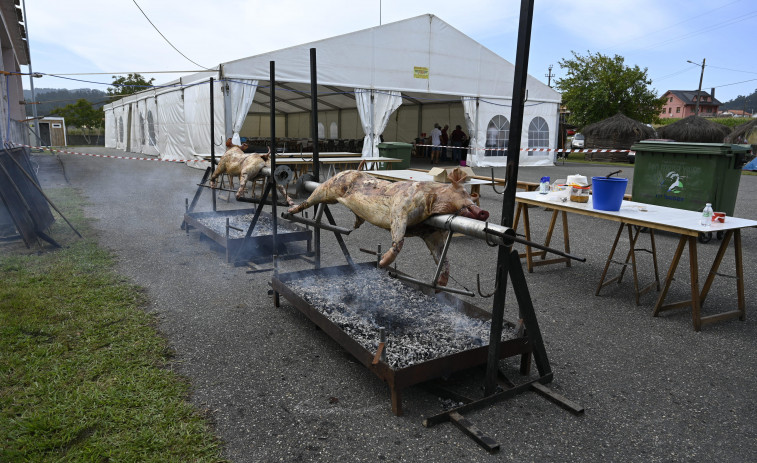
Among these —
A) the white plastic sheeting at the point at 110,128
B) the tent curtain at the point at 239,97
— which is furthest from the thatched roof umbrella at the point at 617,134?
the white plastic sheeting at the point at 110,128

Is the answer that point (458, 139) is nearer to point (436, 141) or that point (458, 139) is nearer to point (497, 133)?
point (436, 141)

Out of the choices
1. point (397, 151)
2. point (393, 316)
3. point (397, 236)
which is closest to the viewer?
point (397, 236)

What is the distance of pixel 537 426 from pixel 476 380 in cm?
58

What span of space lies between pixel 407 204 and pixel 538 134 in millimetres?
17862

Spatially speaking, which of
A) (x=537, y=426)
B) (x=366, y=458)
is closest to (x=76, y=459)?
(x=366, y=458)

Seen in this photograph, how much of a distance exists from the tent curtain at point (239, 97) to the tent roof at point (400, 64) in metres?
0.19

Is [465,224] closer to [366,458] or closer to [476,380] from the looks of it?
[476,380]

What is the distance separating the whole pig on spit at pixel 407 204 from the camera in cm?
297

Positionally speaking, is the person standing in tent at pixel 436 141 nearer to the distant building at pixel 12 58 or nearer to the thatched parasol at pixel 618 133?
the thatched parasol at pixel 618 133

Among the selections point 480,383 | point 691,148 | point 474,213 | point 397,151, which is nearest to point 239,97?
point 397,151

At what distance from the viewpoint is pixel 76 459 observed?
2270 mm

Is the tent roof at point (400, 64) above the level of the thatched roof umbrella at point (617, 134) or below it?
above

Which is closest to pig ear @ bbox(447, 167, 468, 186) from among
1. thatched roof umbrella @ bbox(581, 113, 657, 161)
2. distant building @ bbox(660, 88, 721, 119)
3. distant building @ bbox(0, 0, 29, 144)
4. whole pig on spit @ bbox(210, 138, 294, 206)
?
whole pig on spit @ bbox(210, 138, 294, 206)

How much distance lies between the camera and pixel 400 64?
51.2 ft
